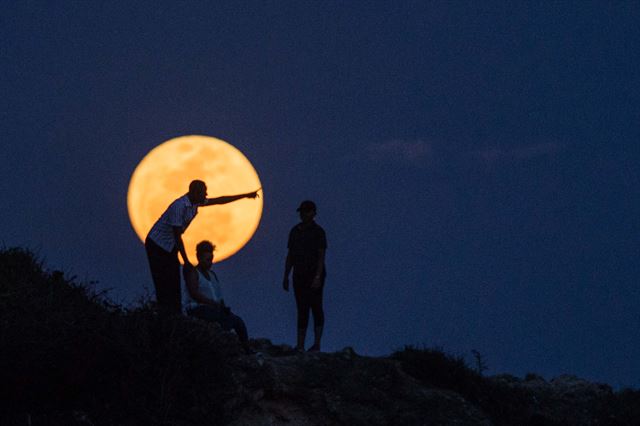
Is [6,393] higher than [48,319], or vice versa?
[48,319]

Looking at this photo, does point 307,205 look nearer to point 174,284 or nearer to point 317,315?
point 317,315

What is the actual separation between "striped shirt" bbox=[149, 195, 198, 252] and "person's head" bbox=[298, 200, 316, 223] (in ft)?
8.30

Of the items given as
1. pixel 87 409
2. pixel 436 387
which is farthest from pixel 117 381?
pixel 436 387

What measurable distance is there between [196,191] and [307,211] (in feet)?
8.74

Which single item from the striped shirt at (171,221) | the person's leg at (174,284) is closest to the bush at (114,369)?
the person's leg at (174,284)

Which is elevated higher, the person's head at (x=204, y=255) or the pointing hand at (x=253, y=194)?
the pointing hand at (x=253, y=194)

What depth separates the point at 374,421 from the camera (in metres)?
11.2

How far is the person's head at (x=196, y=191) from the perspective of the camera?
1229 centimetres

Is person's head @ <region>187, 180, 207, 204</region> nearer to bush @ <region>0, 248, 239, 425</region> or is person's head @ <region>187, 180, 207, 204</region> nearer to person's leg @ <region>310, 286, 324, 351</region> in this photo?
bush @ <region>0, 248, 239, 425</region>

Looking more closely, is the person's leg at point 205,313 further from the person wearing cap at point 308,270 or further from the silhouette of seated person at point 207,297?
the person wearing cap at point 308,270

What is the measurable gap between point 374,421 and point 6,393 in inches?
169

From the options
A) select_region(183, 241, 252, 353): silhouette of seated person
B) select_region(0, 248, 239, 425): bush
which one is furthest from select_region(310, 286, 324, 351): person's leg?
select_region(0, 248, 239, 425): bush

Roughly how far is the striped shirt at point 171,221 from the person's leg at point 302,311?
2.83m

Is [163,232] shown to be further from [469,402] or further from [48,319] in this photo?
[469,402]
